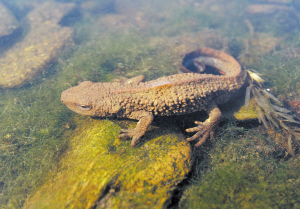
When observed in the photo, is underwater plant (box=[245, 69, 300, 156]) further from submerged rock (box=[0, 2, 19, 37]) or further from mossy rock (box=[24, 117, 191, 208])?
submerged rock (box=[0, 2, 19, 37])

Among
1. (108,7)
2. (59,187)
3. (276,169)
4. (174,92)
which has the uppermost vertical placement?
(108,7)

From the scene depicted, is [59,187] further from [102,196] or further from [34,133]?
[34,133]

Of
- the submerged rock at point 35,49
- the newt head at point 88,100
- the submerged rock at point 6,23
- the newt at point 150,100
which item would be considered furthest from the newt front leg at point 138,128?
the submerged rock at point 6,23

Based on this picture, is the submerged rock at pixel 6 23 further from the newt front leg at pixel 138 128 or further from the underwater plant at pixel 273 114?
the underwater plant at pixel 273 114

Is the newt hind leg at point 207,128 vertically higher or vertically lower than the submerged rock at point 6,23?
lower

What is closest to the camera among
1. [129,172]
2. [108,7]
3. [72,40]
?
[129,172]

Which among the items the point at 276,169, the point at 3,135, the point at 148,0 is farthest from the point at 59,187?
the point at 148,0

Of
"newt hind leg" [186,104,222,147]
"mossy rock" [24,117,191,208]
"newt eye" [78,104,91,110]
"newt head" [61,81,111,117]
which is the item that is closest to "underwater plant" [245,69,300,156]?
"newt hind leg" [186,104,222,147]
